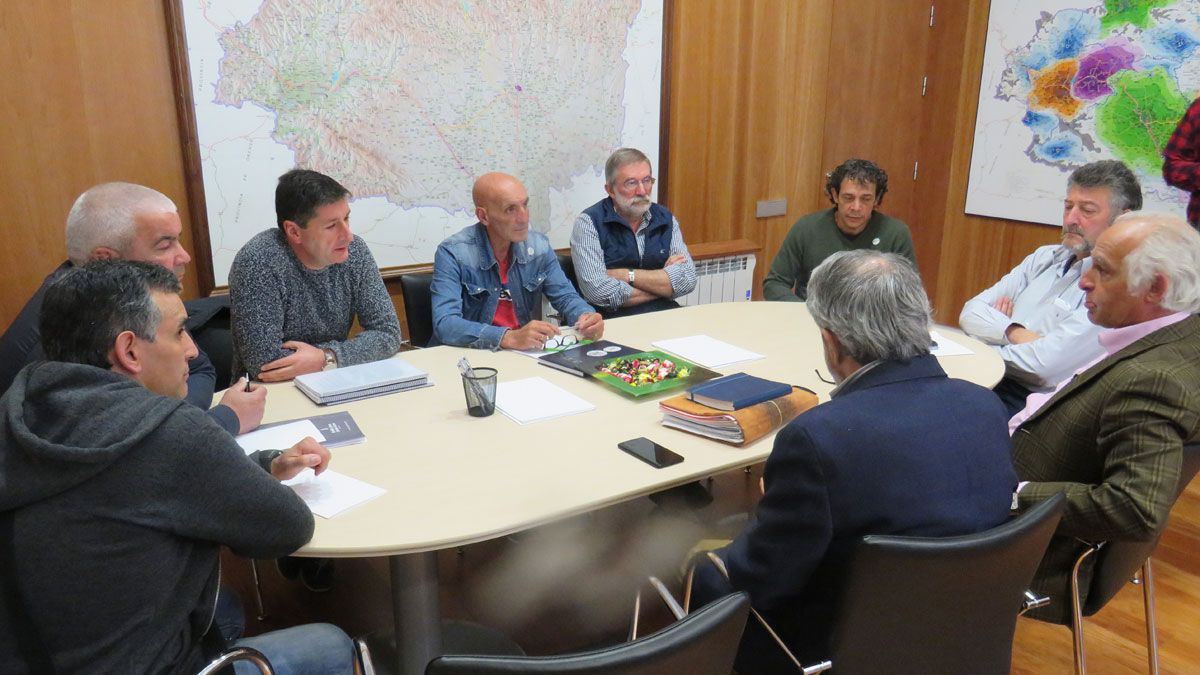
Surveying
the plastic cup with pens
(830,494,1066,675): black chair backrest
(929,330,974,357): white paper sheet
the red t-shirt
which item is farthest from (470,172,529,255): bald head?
(830,494,1066,675): black chair backrest

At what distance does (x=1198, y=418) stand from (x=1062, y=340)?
1.11 metres

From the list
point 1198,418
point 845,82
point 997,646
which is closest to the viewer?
point 997,646

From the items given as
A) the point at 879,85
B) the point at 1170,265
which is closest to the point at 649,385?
the point at 1170,265

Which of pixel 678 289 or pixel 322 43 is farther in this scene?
pixel 678 289

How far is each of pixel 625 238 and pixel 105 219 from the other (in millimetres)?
2037

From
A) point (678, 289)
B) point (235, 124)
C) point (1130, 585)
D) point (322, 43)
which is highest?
point (322, 43)

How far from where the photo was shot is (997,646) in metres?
1.50

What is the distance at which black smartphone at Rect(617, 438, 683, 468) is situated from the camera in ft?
5.97

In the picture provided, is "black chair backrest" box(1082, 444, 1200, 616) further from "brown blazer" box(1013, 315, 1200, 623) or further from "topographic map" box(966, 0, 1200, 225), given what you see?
"topographic map" box(966, 0, 1200, 225)

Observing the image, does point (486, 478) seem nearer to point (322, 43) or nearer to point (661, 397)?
point (661, 397)

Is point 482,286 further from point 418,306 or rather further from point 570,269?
point 570,269

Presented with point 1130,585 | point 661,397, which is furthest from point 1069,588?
point 1130,585

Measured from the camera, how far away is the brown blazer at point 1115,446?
1626 mm

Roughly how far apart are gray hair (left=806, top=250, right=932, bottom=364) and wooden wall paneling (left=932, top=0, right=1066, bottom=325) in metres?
4.00
